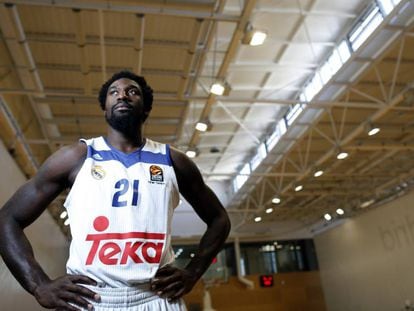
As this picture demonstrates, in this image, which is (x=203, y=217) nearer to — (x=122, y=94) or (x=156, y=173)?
(x=156, y=173)

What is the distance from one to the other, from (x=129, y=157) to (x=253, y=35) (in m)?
4.23

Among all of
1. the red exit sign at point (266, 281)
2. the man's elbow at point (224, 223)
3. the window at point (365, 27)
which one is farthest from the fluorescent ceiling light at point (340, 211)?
the man's elbow at point (224, 223)

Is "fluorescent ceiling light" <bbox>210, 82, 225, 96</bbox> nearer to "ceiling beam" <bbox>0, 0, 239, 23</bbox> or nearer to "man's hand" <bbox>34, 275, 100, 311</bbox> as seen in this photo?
"ceiling beam" <bbox>0, 0, 239, 23</bbox>

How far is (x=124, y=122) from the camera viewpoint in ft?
5.71

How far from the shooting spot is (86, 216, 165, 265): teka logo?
1.41 metres

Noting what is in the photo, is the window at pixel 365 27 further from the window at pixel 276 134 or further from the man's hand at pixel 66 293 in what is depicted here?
the man's hand at pixel 66 293

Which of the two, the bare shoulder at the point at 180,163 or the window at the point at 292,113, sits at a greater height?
the window at the point at 292,113

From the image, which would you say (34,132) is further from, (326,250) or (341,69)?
(326,250)

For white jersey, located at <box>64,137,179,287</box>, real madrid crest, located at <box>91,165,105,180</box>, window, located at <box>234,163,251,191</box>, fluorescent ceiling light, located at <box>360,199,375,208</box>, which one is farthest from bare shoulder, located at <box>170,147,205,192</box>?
fluorescent ceiling light, located at <box>360,199,375,208</box>

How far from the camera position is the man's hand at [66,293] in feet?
4.43

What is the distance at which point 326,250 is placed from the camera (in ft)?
59.0

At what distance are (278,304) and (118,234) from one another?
1770 cm

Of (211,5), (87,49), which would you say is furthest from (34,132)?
(211,5)

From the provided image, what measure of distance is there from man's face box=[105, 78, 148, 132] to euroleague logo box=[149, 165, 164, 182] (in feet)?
0.72
